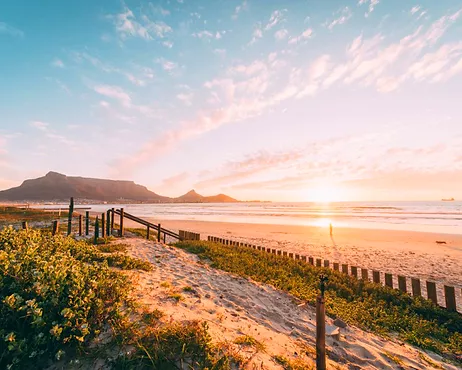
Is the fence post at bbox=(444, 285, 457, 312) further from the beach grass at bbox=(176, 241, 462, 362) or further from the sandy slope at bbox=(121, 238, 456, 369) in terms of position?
the sandy slope at bbox=(121, 238, 456, 369)

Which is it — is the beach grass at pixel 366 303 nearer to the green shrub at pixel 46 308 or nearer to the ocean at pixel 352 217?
the green shrub at pixel 46 308

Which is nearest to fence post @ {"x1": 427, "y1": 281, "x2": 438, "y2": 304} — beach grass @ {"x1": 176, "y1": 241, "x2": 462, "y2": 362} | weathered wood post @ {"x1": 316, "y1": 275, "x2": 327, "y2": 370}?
beach grass @ {"x1": 176, "y1": 241, "x2": 462, "y2": 362}

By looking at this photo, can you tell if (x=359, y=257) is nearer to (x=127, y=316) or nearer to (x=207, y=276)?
(x=207, y=276)

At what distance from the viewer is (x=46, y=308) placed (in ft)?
11.2

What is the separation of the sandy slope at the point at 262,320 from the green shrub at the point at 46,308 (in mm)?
1217

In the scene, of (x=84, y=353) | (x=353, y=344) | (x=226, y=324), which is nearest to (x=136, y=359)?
(x=84, y=353)

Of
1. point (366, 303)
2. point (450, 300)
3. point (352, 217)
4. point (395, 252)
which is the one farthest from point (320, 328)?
point (352, 217)

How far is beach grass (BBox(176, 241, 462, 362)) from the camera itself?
5.86 m

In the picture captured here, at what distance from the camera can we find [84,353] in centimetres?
345

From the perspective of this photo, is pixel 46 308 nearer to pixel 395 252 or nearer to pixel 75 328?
pixel 75 328

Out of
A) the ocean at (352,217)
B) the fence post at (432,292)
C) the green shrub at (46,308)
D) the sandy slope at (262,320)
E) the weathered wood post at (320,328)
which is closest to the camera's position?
the green shrub at (46,308)

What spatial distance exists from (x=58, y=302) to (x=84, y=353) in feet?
2.72

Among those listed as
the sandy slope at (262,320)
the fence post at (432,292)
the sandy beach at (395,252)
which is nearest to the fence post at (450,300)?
the fence post at (432,292)

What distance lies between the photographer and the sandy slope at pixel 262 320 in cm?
436
